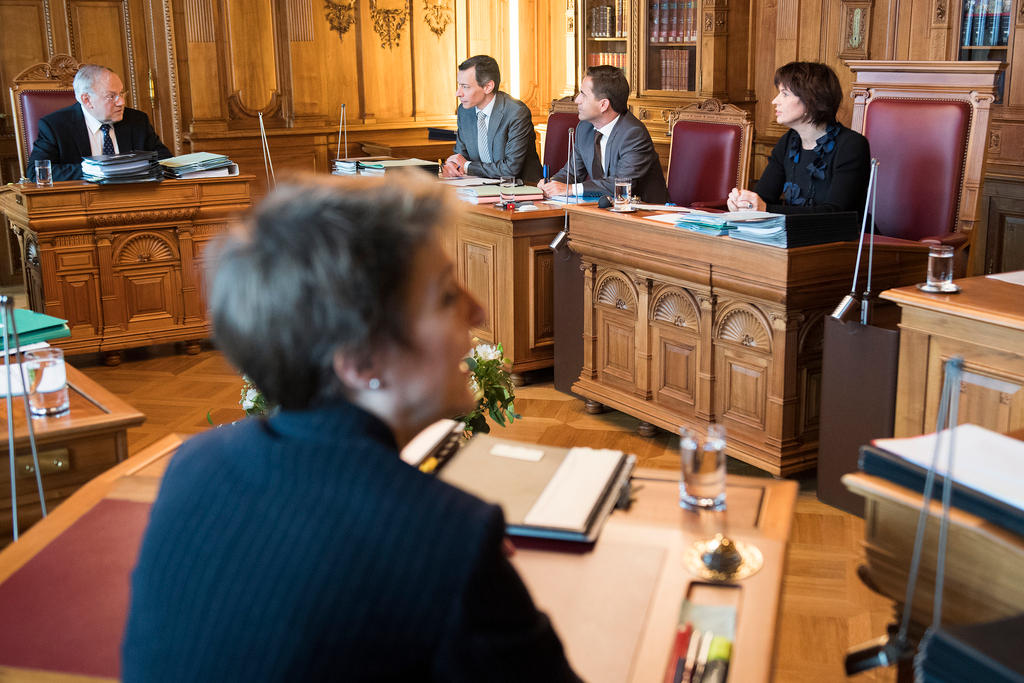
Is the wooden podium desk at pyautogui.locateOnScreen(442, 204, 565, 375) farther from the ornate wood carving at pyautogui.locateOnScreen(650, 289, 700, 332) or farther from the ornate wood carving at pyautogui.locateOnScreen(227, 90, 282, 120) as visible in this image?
the ornate wood carving at pyautogui.locateOnScreen(227, 90, 282, 120)

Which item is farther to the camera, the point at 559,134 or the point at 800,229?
the point at 559,134

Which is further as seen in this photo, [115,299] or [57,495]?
[115,299]

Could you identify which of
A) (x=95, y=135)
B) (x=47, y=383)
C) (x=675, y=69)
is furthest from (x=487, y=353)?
(x=675, y=69)

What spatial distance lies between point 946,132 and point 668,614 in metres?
3.08

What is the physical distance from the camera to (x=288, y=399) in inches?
40.0

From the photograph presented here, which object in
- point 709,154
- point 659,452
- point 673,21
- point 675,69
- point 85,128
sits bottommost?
point 659,452

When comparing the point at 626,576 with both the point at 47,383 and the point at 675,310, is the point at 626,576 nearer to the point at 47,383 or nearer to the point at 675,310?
the point at 47,383

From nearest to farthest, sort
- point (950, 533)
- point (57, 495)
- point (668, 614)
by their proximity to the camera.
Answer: point (668, 614) → point (950, 533) → point (57, 495)

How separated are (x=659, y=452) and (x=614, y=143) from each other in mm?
1573

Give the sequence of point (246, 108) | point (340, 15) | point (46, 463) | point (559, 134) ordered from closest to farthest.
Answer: point (46, 463)
point (559, 134)
point (246, 108)
point (340, 15)

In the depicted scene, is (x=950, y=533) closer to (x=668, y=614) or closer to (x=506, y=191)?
(x=668, y=614)

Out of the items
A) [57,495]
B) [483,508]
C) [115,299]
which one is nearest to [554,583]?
[483,508]

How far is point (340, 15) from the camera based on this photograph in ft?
24.5

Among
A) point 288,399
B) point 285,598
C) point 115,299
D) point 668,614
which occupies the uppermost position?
point 288,399
